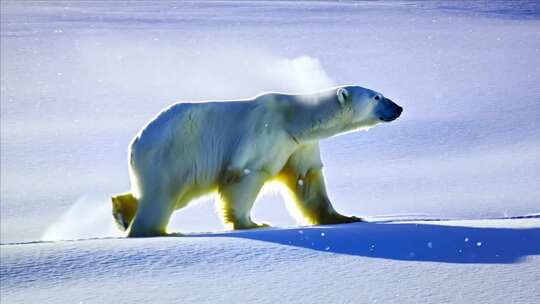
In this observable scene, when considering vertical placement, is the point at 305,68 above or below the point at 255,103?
above

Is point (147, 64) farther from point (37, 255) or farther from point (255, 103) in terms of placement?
point (37, 255)

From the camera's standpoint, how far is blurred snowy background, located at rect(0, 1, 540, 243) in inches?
264

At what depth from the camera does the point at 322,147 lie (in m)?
8.82

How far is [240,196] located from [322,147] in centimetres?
349

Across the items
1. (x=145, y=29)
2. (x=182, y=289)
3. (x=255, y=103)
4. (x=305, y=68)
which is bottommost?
(x=182, y=289)

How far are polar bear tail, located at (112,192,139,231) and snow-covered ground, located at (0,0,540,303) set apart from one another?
1.93ft

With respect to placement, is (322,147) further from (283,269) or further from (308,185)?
(283,269)

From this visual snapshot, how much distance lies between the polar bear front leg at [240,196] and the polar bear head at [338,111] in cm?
37

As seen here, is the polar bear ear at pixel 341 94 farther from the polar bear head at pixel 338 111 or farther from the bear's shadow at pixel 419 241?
the bear's shadow at pixel 419 241

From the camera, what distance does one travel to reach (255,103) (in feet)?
18.2

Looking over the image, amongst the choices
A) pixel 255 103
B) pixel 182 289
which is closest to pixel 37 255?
pixel 182 289

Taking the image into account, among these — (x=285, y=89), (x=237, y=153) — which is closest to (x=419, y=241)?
(x=237, y=153)

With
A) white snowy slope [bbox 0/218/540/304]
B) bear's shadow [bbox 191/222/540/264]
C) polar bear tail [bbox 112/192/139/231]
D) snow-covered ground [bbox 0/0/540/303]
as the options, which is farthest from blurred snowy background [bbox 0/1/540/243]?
white snowy slope [bbox 0/218/540/304]

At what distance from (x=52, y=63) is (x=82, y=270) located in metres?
11.2
